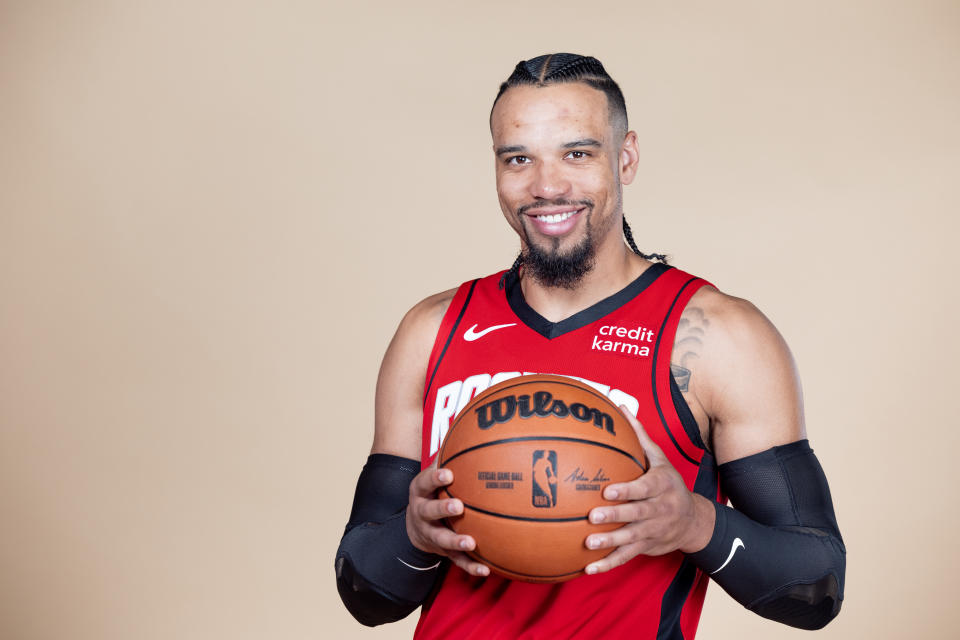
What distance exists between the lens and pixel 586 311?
263 centimetres

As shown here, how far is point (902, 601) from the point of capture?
4.51 metres

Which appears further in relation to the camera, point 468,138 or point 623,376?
point 468,138

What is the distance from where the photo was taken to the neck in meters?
2.68

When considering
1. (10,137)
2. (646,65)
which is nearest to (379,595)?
(646,65)

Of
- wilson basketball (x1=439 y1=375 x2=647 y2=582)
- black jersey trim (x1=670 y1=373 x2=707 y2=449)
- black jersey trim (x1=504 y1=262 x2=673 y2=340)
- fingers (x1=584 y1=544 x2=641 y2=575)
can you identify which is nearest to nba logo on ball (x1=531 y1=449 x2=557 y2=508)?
wilson basketball (x1=439 y1=375 x2=647 y2=582)

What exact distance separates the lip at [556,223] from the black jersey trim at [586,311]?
0.20 metres

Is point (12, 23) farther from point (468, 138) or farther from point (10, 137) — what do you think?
point (468, 138)

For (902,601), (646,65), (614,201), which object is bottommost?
(902,601)

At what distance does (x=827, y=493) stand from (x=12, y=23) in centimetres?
432

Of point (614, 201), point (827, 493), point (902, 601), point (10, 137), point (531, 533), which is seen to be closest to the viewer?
point (531, 533)

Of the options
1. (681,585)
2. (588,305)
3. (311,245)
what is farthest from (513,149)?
(311,245)

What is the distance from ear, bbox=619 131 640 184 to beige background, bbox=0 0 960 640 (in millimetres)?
1762

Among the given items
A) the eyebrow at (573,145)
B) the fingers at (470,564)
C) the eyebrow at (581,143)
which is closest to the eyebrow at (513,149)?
the eyebrow at (573,145)
